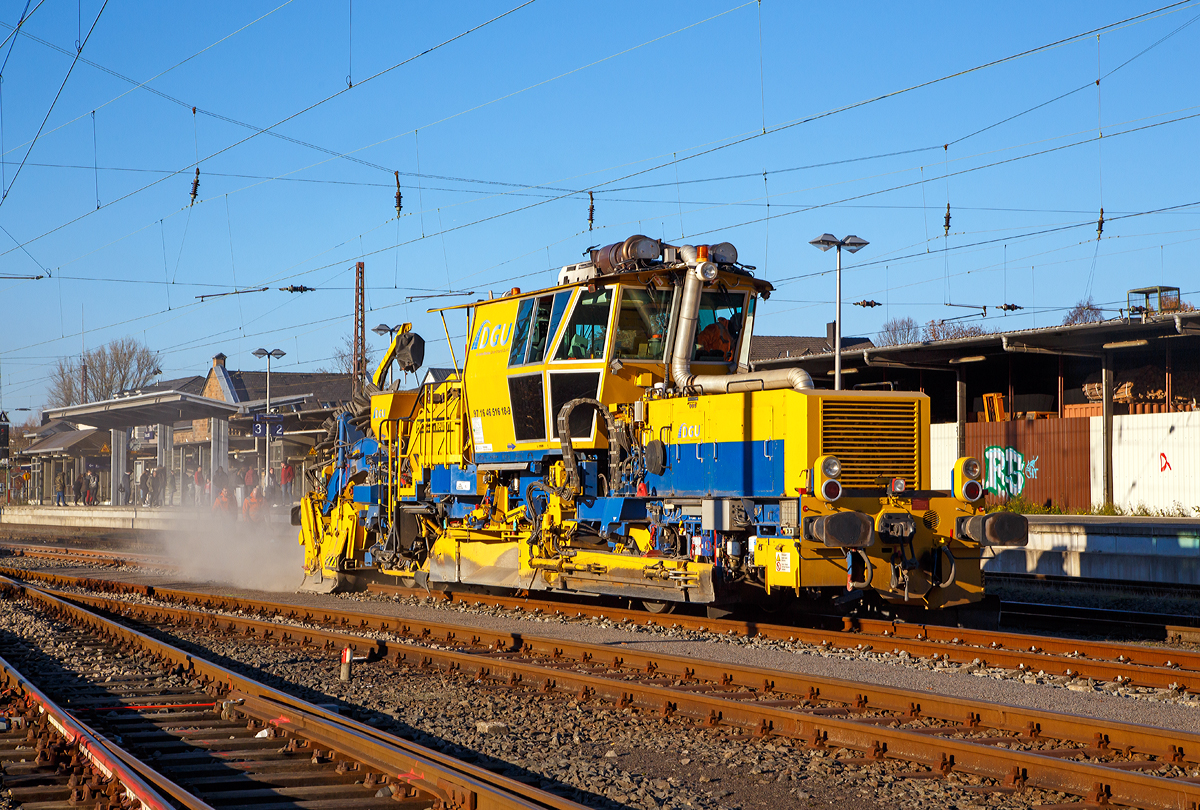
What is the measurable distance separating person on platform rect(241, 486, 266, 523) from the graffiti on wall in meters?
19.9

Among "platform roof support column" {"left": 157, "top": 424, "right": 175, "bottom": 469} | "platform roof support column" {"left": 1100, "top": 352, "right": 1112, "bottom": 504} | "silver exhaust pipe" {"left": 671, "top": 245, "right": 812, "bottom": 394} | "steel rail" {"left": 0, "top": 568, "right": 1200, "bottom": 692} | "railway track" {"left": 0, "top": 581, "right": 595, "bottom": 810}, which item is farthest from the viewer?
"platform roof support column" {"left": 157, "top": 424, "right": 175, "bottom": 469}

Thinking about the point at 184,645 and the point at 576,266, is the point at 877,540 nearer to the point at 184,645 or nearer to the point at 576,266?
the point at 576,266

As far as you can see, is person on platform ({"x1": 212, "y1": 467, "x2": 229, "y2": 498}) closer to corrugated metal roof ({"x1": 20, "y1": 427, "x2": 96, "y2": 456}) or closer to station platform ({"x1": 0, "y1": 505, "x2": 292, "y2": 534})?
station platform ({"x1": 0, "y1": 505, "x2": 292, "y2": 534})

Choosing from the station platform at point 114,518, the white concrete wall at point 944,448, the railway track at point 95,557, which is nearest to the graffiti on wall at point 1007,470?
the white concrete wall at point 944,448

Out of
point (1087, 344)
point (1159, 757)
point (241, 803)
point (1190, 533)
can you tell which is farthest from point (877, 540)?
point (1087, 344)

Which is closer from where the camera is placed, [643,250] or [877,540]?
[877,540]

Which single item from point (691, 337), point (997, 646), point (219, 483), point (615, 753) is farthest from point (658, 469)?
point (219, 483)

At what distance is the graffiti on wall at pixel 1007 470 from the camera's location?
2759cm

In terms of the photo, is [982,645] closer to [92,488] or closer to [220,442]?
[220,442]

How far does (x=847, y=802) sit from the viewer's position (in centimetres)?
570

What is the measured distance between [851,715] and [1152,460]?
68.5 ft

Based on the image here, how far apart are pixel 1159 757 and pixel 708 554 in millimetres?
5310

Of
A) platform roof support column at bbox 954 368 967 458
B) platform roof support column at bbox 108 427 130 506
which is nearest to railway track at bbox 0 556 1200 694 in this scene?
platform roof support column at bbox 954 368 967 458

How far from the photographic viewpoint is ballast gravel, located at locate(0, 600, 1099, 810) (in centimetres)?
576
